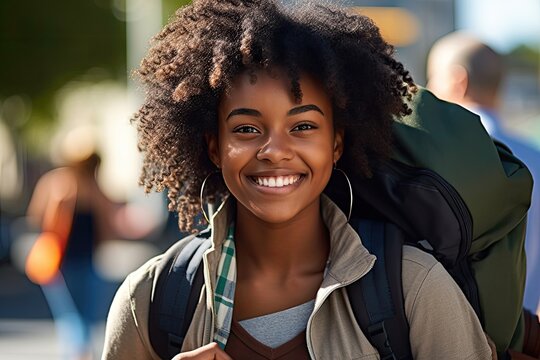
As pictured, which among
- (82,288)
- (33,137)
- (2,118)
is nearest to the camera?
(82,288)

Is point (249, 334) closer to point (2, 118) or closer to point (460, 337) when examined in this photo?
point (460, 337)

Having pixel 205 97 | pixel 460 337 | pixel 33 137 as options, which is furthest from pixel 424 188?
pixel 33 137

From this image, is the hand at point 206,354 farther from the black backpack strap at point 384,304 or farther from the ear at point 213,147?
the ear at point 213,147

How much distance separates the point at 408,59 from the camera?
46.3 feet

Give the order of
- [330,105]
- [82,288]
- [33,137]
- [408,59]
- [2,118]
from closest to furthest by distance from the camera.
Result: [330,105] < [82,288] < [408,59] < [2,118] < [33,137]

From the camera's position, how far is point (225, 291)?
3.27 metres

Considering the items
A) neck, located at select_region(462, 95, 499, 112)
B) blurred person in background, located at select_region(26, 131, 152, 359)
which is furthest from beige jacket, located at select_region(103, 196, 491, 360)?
blurred person in background, located at select_region(26, 131, 152, 359)

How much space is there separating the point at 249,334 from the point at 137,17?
50.9 feet

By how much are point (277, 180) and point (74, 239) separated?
4.82 meters

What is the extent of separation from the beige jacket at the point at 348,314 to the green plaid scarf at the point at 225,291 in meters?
0.03

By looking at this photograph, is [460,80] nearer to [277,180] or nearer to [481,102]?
[481,102]

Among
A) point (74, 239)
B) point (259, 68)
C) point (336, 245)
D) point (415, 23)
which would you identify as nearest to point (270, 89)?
point (259, 68)

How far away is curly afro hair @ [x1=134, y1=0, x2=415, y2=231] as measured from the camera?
317 cm

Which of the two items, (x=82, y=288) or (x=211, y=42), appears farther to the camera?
(x=82, y=288)
